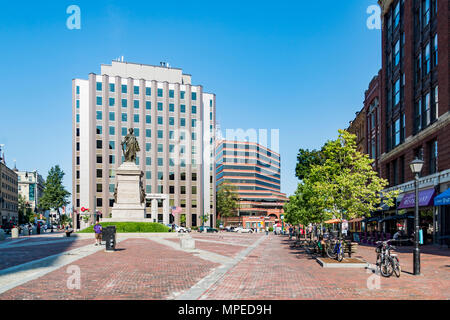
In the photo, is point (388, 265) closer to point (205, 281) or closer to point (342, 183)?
point (205, 281)

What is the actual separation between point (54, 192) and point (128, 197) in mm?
69447

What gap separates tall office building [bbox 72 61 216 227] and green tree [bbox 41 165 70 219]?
16.1 metres

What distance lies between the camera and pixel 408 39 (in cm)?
3962

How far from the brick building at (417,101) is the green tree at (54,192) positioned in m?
83.9

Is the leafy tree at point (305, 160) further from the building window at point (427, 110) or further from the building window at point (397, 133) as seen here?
the building window at point (427, 110)

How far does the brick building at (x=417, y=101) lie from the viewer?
31219 mm

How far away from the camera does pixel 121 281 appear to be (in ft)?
41.8

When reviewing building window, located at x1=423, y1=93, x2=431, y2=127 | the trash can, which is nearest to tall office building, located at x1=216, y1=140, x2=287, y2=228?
building window, located at x1=423, y1=93, x2=431, y2=127

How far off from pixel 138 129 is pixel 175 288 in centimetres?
8789

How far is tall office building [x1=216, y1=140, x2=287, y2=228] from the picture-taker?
6407 inches

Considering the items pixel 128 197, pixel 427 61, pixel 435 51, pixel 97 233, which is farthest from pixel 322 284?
pixel 128 197

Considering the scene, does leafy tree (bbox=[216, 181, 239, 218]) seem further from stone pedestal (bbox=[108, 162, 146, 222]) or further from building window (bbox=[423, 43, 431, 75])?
building window (bbox=[423, 43, 431, 75])
